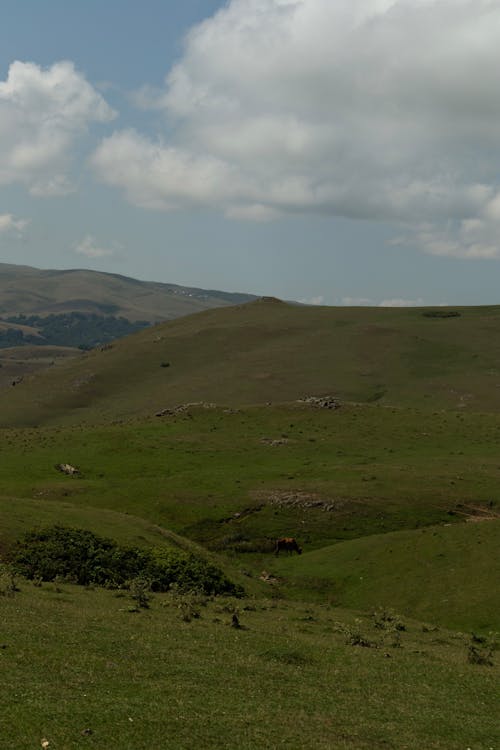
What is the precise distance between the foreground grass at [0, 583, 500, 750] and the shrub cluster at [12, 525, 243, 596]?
15.4 ft

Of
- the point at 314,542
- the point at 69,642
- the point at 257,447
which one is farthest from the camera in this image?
the point at 257,447

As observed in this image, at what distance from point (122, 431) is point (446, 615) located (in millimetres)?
51208

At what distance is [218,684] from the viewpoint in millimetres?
22844

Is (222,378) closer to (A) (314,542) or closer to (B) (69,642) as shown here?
(A) (314,542)

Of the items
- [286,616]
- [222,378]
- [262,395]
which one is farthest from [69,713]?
[222,378]

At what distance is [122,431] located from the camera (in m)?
84.4

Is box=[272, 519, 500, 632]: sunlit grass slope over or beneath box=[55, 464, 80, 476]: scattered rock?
beneath

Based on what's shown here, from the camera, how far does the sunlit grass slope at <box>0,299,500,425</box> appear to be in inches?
5251

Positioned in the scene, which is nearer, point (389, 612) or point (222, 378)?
point (389, 612)

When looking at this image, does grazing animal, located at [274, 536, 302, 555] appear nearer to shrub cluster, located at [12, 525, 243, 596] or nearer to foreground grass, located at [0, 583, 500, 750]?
shrub cluster, located at [12, 525, 243, 596]

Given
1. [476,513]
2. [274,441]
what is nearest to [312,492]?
[476,513]

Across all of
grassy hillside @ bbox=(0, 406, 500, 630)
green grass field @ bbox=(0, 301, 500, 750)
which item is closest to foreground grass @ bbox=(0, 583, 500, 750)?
green grass field @ bbox=(0, 301, 500, 750)

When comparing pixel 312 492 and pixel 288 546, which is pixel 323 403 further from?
pixel 288 546

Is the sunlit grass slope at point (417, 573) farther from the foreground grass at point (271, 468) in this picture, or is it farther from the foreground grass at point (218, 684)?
the foreground grass at point (218, 684)
